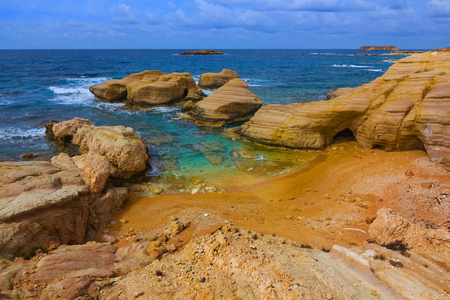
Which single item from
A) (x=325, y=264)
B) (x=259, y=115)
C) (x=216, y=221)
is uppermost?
(x=259, y=115)

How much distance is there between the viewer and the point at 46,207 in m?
6.47

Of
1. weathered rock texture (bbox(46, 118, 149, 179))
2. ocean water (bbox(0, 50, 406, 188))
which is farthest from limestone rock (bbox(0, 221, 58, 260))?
ocean water (bbox(0, 50, 406, 188))

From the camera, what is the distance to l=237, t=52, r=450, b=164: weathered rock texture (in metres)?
10.8

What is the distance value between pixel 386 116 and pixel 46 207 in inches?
510

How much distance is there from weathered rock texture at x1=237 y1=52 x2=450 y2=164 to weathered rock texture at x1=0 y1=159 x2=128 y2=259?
943cm

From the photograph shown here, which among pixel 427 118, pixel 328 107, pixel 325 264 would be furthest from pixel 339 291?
pixel 328 107

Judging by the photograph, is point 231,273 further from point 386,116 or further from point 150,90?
point 150,90

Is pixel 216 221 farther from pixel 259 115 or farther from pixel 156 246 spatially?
pixel 259 115

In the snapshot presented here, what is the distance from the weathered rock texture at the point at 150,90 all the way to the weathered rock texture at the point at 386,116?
37.1ft

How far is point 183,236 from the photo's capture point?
22.5 feet

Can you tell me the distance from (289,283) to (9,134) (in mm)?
19005

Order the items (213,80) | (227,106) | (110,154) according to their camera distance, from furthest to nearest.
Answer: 1. (213,80)
2. (227,106)
3. (110,154)

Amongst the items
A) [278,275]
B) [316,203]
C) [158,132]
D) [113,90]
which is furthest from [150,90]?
[278,275]

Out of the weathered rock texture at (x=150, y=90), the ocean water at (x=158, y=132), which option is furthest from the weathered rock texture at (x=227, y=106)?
the weathered rock texture at (x=150, y=90)
